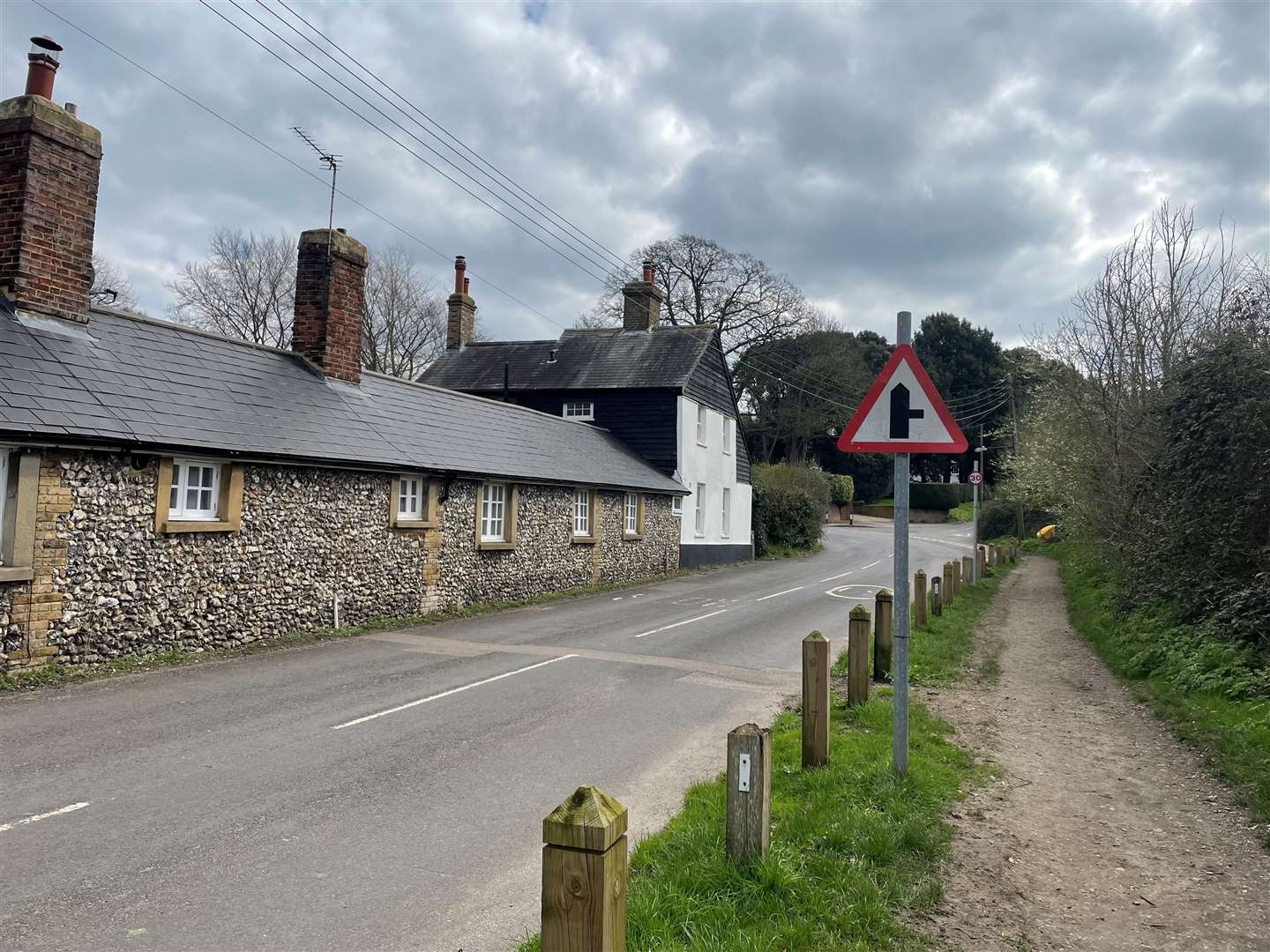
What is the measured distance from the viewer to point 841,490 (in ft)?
209

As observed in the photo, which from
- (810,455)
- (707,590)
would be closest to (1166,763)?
(707,590)

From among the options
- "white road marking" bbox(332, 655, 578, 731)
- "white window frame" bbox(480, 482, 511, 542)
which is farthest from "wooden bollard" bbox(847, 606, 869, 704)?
"white window frame" bbox(480, 482, 511, 542)

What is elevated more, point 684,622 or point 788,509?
point 788,509

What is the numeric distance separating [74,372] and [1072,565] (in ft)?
80.7

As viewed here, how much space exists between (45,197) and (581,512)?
13.3 m

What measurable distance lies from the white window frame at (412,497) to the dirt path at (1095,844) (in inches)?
396

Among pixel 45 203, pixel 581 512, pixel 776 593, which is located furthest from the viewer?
pixel 581 512

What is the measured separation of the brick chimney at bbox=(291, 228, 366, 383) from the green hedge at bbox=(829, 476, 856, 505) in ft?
165

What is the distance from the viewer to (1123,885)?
4531mm

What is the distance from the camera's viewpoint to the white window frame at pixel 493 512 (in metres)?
17.6

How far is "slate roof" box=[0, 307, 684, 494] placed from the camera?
1024 cm

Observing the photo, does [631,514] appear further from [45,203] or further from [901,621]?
[901,621]

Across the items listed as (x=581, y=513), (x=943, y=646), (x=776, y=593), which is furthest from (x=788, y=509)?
(x=943, y=646)

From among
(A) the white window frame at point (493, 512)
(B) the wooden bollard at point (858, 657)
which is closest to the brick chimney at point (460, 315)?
(A) the white window frame at point (493, 512)
